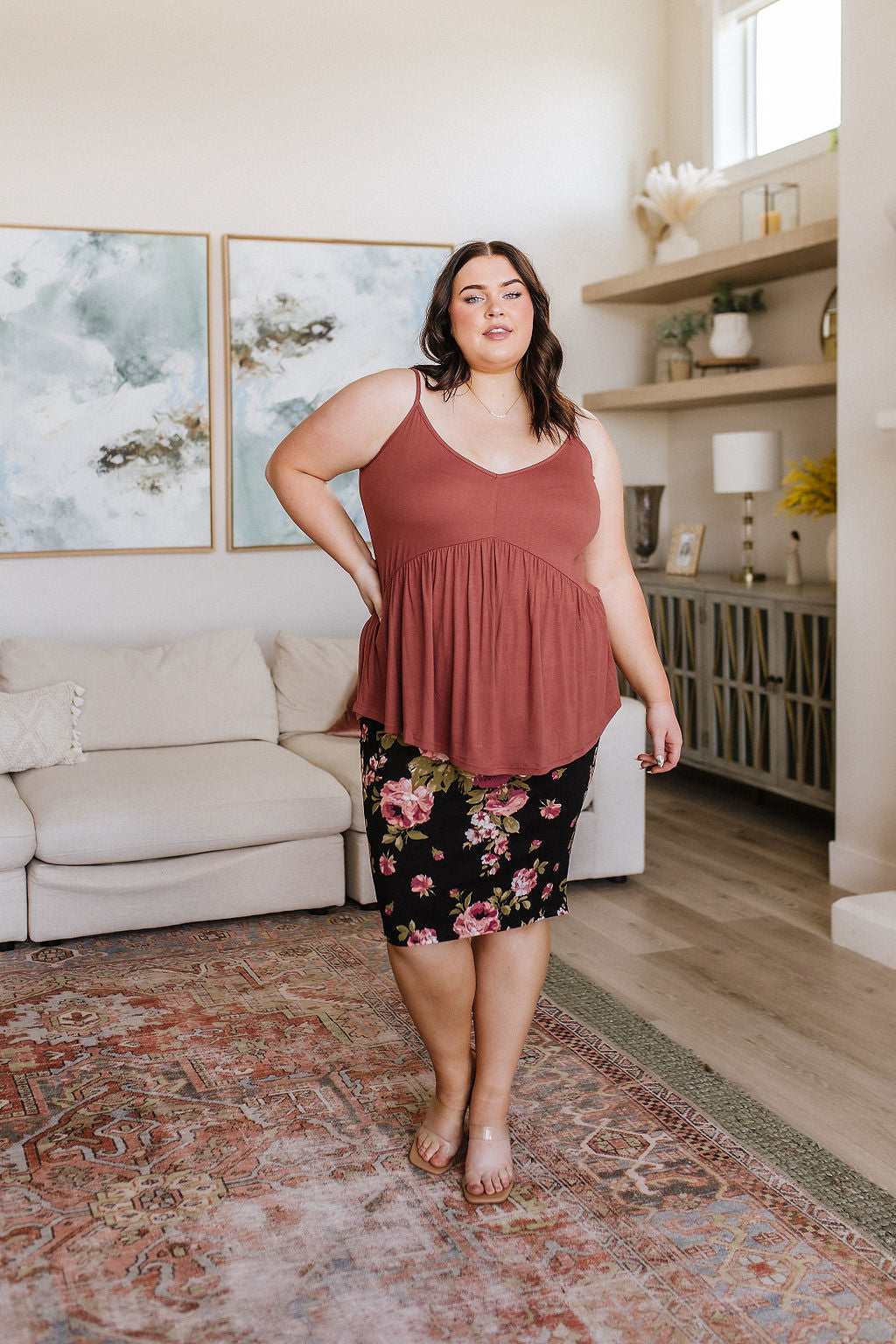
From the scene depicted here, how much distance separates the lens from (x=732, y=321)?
15.7ft

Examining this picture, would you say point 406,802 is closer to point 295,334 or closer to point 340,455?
point 340,455

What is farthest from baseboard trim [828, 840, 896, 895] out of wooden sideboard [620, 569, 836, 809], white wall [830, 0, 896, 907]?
wooden sideboard [620, 569, 836, 809]

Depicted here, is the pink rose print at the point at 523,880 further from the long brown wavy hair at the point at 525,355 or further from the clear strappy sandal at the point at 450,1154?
the long brown wavy hair at the point at 525,355

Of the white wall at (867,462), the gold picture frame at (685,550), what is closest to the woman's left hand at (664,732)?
the white wall at (867,462)

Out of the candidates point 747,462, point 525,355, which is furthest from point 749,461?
point 525,355

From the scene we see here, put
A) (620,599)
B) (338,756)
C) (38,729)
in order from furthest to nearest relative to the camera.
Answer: (338,756), (38,729), (620,599)

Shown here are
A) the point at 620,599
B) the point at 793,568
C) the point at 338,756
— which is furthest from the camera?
the point at 793,568

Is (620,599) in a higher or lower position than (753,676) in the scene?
higher

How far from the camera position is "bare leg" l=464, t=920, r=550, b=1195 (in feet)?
6.95

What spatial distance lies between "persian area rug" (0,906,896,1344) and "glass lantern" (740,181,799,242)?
3.00m

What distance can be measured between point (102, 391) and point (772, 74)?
2817 mm

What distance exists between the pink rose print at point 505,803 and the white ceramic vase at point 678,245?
355cm

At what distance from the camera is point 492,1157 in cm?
211

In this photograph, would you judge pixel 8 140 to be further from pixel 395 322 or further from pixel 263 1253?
pixel 263 1253
